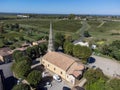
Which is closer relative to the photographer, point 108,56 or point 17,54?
point 17,54

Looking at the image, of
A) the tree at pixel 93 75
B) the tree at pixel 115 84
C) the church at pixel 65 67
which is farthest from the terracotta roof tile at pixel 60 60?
the tree at pixel 115 84

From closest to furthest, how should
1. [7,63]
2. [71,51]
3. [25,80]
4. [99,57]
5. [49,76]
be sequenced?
[25,80]
[49,76]
[7,63]
[71,51]
[99,57]

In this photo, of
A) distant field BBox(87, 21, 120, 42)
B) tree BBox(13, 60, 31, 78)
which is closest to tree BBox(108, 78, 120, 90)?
tree BBox(13, 60, 31, 78)

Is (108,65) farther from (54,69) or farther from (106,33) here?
(106,33)

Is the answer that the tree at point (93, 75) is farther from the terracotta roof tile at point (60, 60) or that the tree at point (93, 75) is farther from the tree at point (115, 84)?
the terracotta roof tile at point (60, 60)

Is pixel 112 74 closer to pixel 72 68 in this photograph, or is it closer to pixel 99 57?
pixel 72 68

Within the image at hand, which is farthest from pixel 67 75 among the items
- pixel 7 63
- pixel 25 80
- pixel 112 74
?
pixel 7 63

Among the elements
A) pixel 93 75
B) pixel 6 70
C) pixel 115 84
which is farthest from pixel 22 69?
pixel 115 84

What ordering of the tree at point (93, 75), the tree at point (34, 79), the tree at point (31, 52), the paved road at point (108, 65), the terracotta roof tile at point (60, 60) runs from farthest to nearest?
the tree at point (31, 52) < the paved road at point (108, 65) < the terracotta roof tile at point (60, 60) < the tree at point (93, 75) < the tree at point (34, 79)
